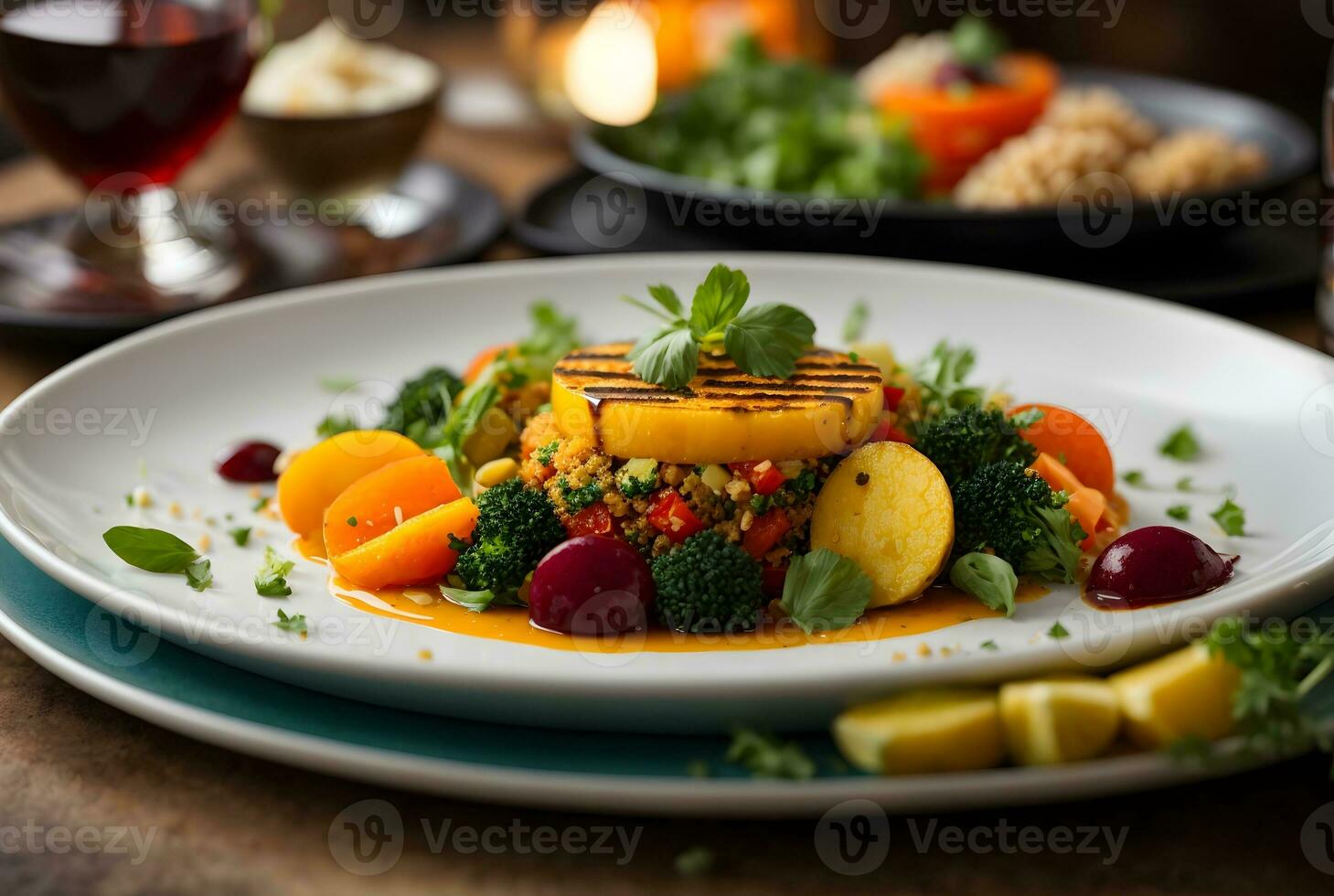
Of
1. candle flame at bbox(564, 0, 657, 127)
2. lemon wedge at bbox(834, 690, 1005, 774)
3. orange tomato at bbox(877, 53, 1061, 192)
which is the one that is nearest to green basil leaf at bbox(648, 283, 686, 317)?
lemon wedge at bbox(834, 690, 1005, 774)

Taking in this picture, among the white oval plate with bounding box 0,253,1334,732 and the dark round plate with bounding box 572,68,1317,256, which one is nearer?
the white oval plate with bounding box 0,253,1334,732

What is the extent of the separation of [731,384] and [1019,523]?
2.46ft

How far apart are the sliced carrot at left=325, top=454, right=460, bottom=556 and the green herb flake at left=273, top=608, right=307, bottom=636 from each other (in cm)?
40

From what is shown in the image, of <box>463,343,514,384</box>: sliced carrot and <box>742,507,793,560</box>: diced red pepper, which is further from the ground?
<box>742,507,793,560</box>: diced red pepper

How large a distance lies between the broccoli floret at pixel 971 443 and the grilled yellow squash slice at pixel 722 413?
6.3 inches

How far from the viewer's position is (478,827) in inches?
90.8

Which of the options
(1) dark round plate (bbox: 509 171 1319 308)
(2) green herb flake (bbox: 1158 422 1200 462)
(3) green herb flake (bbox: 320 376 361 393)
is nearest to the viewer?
(2) green herb flake (bbox: 1158 422 1200 462)

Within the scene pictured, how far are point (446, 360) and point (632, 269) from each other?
0.76 metres

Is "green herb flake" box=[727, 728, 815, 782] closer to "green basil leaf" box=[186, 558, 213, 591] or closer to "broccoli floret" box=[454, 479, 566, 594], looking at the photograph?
"broccoli floret" box=[454, 479, 566, 594]

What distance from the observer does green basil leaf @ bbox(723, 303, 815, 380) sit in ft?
10.3

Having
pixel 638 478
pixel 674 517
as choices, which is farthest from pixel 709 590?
pixel 638 478

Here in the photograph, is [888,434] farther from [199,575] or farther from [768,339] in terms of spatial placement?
[199,575]

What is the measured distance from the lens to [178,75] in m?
4.79

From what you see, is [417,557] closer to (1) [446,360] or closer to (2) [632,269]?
(1) [446,360]
